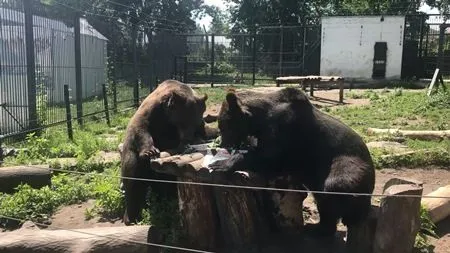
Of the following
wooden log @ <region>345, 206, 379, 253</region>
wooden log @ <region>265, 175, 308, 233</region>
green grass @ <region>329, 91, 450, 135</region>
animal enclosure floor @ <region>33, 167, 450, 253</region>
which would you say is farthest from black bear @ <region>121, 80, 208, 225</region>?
green grass @ <region>329, 91, 450, 135</region>

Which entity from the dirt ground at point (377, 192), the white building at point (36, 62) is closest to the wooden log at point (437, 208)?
the dirt ground at point (377, 192)

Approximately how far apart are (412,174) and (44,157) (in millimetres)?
6307

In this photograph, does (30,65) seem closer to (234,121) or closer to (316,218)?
(234,121)

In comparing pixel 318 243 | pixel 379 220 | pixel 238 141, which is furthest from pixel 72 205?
pixel 379 220

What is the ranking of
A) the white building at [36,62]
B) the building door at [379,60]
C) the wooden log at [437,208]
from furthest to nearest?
the building door at [379,60]
the white building at [36,62]
the wooden log at [437,208]

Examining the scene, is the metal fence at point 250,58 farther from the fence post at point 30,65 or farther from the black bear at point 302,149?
the black bear at point 302,149

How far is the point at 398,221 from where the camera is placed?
164 inches

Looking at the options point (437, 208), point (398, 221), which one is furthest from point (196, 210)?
point (437, 208)

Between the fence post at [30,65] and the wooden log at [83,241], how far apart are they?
672 centimetres

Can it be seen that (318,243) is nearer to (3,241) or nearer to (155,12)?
(3,241)

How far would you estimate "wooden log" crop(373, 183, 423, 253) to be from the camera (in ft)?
13.7

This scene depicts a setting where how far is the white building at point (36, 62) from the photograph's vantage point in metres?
10.2

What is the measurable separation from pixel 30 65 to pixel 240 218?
7703mm

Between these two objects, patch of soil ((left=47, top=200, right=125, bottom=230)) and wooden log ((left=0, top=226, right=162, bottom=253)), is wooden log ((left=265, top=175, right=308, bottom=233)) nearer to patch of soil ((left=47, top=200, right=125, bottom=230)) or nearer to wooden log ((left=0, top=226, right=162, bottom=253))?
wooden log ((left=0, top=226, right=162, bottom=253))
